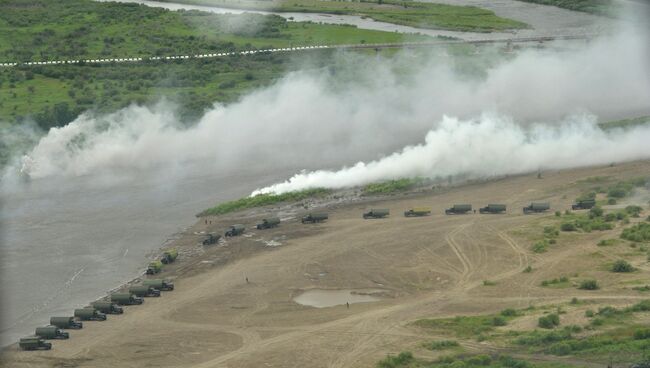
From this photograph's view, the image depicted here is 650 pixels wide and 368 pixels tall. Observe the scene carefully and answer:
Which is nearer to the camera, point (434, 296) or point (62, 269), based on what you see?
point (434, 296)

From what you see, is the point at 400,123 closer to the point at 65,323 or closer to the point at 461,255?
the point at 461,255

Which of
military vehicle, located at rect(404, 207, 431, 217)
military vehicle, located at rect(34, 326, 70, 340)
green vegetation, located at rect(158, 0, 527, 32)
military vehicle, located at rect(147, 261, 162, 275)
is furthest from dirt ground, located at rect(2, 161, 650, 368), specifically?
green vegetation, located at rect(158, 0, 527, 32)

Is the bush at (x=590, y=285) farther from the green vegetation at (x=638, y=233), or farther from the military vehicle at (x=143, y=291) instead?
the military vehicle at (x=143, y=291)

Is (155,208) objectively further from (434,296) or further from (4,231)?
(434,296)

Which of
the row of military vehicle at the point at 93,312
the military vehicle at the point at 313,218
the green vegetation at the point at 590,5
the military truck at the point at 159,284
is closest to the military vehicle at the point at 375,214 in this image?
the military vehicle at the point at 313,218

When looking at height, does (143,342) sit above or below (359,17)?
below

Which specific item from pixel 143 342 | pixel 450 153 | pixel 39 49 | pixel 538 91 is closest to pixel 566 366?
pixel 143 342
